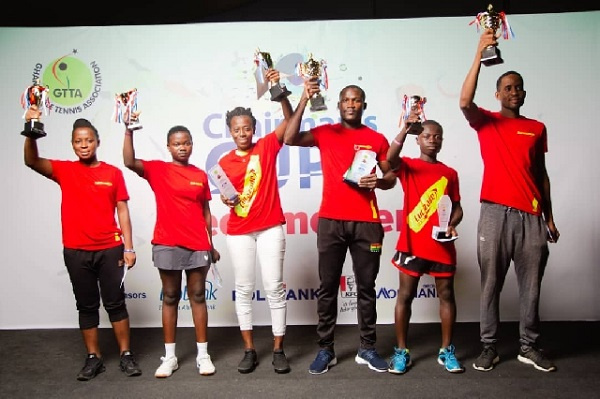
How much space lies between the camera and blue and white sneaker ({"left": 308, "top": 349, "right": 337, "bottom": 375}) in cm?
310

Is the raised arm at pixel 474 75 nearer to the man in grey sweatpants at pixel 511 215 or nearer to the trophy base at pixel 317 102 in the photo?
the man in grey sweatpants at pixel 511 215

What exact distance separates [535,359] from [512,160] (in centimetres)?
111

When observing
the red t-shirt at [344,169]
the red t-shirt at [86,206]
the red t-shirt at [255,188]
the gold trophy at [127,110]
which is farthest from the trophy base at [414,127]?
the red t-shirt at [86,206]

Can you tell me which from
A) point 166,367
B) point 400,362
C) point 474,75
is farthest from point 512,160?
point 166,367

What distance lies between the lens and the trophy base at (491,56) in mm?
2863

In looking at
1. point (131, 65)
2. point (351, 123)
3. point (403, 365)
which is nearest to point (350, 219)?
point (351, 123)

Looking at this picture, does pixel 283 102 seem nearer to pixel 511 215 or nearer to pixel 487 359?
pixel 511 215

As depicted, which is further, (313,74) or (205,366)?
(205,366)

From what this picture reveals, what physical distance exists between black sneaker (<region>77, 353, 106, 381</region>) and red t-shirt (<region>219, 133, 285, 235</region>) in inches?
41.4

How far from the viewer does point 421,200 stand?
10.4ft

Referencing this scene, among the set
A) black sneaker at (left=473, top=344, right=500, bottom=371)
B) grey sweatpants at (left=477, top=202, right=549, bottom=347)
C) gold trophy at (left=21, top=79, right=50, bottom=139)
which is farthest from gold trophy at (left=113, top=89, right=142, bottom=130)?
black sneaker at (left=473, top=344, right=500, bottom=371)

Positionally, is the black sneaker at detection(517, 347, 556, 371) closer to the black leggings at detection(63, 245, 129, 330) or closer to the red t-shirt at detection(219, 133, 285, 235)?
the red t-shirt at detection(219, 133, 285, 235)

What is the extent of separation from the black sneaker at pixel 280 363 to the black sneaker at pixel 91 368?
0.99 metres

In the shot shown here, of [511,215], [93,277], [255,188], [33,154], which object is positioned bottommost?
[93,277]
